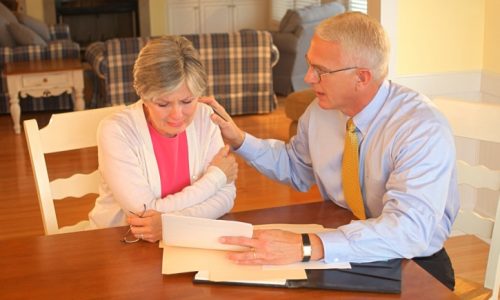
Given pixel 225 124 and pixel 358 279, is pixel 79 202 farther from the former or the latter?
pixel 358 279

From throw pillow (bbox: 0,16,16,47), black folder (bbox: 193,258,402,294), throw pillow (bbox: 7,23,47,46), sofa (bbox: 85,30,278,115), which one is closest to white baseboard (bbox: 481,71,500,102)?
black folder (bbox: 193,258,402,294)

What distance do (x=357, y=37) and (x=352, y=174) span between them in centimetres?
38

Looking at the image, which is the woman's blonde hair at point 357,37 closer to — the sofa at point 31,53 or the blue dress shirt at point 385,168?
the blue dress shirt at point 385,168

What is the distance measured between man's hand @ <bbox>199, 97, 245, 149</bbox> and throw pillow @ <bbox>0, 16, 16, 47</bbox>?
16.3 ft

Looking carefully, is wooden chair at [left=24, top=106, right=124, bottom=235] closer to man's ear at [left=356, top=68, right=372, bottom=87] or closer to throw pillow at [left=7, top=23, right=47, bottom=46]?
man's ear at [left=356, top=68, right=372, bottom=87]

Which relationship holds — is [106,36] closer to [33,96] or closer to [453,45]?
[33,96]

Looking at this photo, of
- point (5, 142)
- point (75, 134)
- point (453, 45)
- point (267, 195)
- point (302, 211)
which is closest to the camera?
point (302, 211)

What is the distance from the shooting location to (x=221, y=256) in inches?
65.8

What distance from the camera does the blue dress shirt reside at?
170 cm

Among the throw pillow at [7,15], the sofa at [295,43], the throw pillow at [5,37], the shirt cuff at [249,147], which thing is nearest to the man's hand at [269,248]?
the shirt cuff at [249,147]

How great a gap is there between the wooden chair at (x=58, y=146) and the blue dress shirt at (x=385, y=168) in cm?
47

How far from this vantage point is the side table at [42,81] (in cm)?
607

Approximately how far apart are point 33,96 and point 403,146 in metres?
4.93

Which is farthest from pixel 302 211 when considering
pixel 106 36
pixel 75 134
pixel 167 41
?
pixel 106 36
